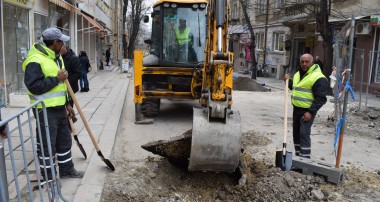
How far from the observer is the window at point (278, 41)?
27.8 m

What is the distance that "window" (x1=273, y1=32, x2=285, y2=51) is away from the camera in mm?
27766

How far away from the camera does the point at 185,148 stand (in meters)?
5.07

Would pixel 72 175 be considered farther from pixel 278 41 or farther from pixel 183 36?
pixel 278 41

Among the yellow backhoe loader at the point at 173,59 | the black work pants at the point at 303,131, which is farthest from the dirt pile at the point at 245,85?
the black work pants at the point at 303,131

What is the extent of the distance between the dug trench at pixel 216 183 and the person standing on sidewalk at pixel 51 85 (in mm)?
770

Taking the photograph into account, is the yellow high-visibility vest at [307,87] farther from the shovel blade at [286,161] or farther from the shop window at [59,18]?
the shop window at [59,18]

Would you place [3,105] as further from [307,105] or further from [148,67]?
[307,105]

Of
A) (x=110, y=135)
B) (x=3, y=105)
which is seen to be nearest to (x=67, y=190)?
(x=110, y=135)

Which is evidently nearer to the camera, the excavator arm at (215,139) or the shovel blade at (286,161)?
the excavator arm at (215,139)

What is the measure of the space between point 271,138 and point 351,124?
299cm

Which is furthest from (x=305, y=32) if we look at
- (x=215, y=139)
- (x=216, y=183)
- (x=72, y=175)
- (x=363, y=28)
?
(x=72, y=175)

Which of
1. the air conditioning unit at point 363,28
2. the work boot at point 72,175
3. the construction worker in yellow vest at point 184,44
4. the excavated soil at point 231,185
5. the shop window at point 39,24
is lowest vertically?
the excavated soil at point 231,185

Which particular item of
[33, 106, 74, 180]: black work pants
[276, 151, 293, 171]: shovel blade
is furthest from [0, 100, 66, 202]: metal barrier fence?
[276, 151, 293, 171]: shovel blade

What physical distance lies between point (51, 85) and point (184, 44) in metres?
5.62
